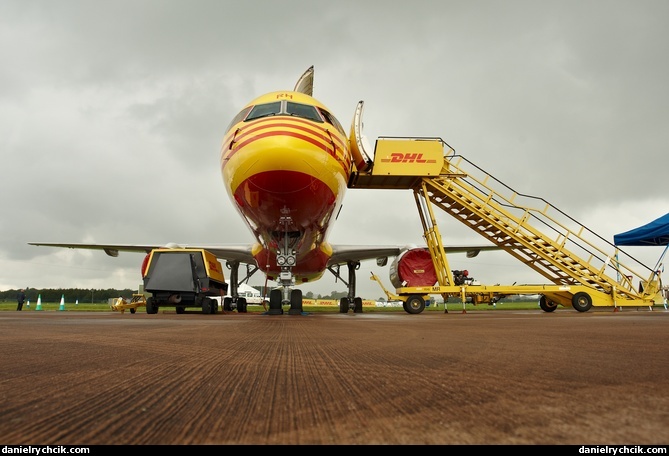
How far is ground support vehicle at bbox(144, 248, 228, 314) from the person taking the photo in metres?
11.8

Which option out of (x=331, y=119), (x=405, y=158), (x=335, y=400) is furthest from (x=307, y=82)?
(x=335, y=400)

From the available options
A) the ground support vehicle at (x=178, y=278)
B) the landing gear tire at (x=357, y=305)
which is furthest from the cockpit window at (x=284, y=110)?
the landing gear tire at (x=357, y=305)

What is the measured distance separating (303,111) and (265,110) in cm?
77

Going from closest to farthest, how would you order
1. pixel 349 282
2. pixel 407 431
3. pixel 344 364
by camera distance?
pixel 407 431 → pixel 344 364 → pixel 349 282

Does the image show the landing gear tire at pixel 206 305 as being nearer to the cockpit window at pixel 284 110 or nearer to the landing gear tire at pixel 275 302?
the landing gear tire at pixel 275 302

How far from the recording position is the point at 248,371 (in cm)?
164

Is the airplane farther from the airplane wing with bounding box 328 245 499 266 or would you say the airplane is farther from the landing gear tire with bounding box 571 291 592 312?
the landing gear tire with bounding box 571 291 592 312

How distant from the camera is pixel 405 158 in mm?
13500

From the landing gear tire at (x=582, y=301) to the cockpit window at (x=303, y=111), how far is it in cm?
953

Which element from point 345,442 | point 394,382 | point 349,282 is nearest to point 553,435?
point 345,442

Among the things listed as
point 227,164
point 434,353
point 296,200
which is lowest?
point 434,353

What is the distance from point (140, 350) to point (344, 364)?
1380 mm

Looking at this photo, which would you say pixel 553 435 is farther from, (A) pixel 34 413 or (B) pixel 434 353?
(B) pixel 434 353

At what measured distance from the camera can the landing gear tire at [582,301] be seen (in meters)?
12.1
